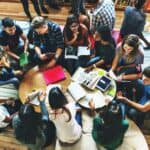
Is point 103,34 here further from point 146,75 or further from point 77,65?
point 146,75

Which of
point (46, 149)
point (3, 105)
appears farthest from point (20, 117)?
point (3, 105)

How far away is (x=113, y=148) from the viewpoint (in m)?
3.06

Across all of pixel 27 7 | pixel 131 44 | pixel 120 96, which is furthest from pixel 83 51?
pixel 27 7

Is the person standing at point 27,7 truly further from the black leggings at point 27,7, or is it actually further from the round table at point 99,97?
the round table at point 99,97

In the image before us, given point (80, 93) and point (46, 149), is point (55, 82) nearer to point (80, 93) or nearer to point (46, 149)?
point (80, 93)

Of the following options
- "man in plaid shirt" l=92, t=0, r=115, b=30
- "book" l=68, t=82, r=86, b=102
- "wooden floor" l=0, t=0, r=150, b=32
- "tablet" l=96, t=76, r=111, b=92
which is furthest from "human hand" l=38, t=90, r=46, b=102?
"wooden floor" l=0, t=0, r=150, b=32

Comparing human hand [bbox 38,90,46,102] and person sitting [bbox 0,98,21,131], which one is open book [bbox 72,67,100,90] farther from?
person sitting [bbox 0,98,21,131]

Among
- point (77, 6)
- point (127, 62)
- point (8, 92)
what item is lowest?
point (8, 92)

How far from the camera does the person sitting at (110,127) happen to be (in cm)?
274

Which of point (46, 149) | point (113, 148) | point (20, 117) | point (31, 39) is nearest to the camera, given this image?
point (20, 117)

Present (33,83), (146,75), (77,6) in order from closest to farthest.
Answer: (146,75)
(33,83)
(77,6)

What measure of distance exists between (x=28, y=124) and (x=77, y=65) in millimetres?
1325

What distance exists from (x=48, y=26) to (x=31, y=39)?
0.38m

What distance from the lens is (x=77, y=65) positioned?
12.9ft
